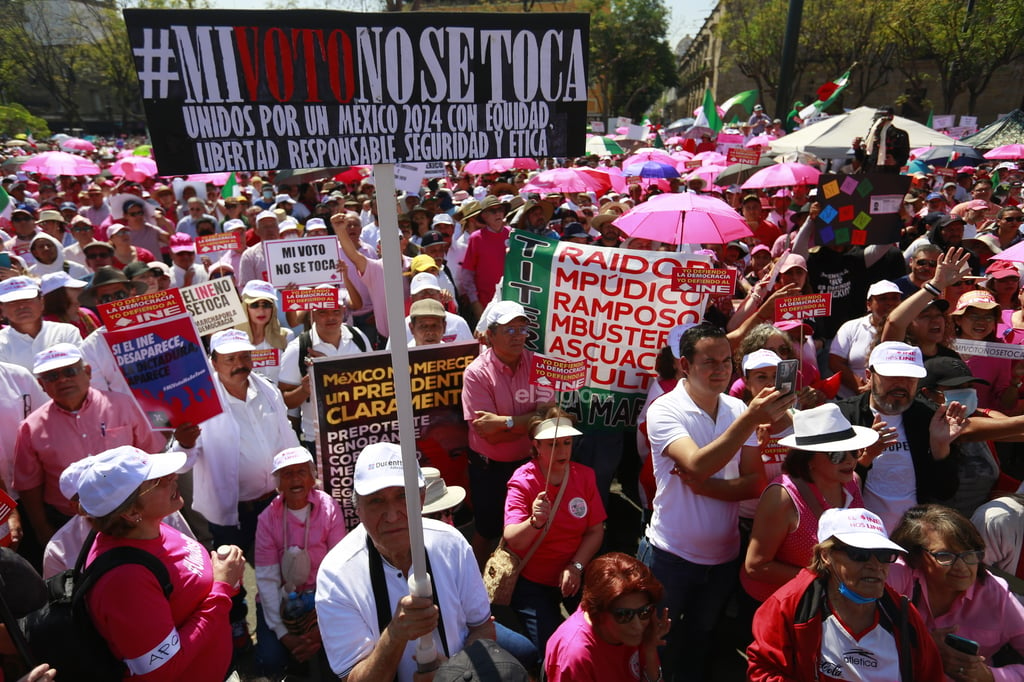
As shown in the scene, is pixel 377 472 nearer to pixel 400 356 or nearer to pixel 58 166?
pixel 400 356

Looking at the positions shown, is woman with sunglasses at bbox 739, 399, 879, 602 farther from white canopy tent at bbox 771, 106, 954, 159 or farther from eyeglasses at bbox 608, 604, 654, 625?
white canopy tent at bbox 771, 106, 954, 159

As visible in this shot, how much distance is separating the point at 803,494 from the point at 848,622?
62 centimetres

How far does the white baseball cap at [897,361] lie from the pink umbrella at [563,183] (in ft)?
22.7

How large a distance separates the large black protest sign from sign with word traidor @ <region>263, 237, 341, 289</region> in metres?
4.11

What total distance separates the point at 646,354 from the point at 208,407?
2.79 metres

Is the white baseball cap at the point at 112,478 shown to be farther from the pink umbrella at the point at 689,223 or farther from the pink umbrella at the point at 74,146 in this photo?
the pink umbrella at the point at 74,146

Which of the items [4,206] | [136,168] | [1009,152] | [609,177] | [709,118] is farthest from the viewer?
[709,118]

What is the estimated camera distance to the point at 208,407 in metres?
3.68

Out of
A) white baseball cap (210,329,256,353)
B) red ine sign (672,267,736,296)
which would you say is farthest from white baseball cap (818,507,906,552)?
white baseball cap (210,329,256,353)

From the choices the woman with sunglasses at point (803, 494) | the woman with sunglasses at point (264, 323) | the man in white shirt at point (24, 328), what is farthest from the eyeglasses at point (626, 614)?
the man in white shirt at point (24, 328)

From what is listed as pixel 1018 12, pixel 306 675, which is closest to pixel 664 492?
pixel 306 675

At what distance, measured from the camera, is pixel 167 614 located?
2.33m

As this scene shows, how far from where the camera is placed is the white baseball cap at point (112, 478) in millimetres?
2359

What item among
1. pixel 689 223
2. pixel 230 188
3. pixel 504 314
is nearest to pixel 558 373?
pixel 504 314
